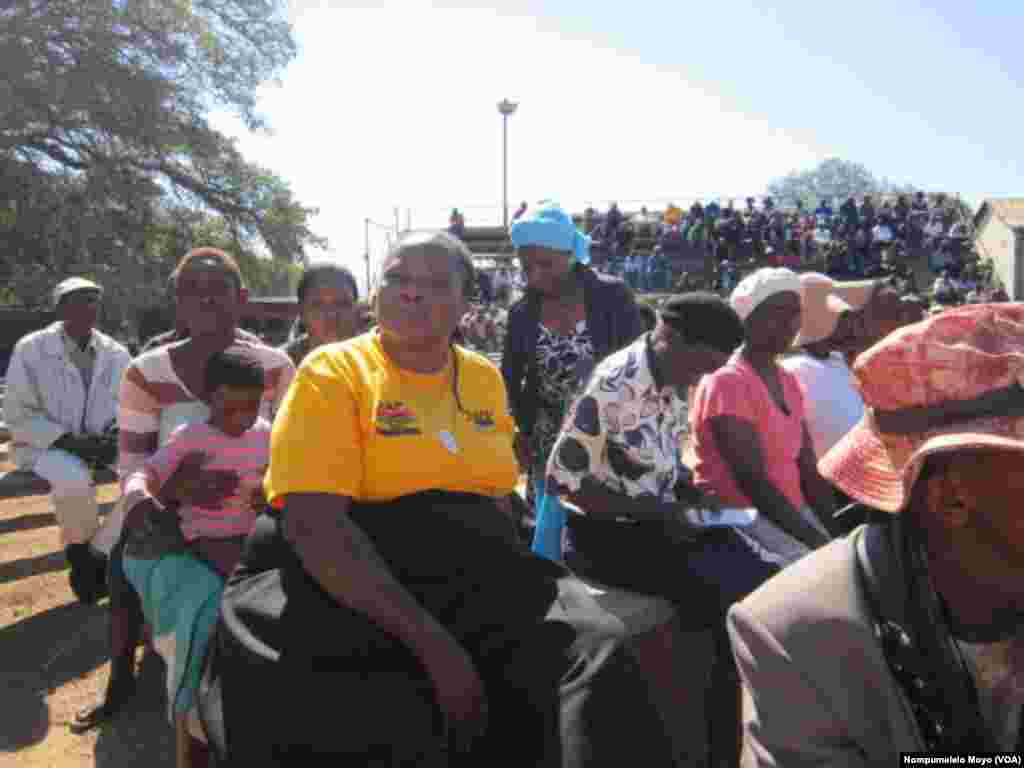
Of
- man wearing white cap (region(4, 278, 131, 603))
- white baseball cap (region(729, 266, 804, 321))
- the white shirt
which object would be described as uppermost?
white baseball cap (region(729, 266, 804, 321))

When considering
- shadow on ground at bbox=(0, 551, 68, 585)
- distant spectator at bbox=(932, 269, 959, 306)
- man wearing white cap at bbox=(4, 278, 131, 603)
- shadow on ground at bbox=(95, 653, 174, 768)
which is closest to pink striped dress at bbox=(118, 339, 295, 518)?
shadow on ground at bbox=(95, 653, 174, 768)

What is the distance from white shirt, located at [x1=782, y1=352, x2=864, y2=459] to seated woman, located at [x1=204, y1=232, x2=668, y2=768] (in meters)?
1.96

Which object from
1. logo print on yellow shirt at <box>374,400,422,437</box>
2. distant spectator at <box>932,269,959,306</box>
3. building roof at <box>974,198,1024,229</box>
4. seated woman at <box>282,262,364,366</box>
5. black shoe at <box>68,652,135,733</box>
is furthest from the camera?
building roof at <box>974,198,1024,229</box>

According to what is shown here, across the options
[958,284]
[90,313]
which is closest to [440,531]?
[90,313]

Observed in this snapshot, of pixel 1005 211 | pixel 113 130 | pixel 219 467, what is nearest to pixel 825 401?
pixel 219 467

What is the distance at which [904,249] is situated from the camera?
2520cm

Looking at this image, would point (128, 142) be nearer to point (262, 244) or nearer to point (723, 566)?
point (262, 244)

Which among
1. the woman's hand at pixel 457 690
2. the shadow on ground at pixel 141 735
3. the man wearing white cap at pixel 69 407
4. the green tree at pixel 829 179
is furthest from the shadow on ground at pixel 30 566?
the green tree at pixel 829 179

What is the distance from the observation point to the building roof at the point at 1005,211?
33.6 metres

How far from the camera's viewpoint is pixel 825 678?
1182mm

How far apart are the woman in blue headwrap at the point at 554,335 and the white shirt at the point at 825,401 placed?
818mm

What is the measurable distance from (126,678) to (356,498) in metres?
2.24

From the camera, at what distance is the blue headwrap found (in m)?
3.81

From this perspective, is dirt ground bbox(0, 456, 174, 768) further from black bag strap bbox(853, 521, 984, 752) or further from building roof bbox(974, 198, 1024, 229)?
building roof bbox(974, 198, 1024, 229)
